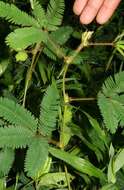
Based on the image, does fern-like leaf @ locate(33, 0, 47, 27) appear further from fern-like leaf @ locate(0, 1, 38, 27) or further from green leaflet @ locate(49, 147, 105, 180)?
green leaflet @ locate(49, 147, 105, 180)

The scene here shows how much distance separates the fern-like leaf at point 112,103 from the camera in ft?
3.31

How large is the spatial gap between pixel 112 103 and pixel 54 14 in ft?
0.98

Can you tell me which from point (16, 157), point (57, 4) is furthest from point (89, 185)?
point (57, 4)

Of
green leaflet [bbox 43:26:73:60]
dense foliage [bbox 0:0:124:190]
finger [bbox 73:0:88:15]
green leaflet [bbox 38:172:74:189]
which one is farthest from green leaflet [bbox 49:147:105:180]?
finger [bbox 73:0:88:15]

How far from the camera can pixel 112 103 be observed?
1.06 metres

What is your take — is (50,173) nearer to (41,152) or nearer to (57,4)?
(41,152)

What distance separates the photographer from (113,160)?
4.18 ft

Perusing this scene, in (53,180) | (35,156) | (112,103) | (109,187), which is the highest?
(112,103)

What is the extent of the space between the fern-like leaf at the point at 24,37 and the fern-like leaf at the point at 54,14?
0.19ft

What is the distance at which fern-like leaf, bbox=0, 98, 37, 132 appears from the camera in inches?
41.3

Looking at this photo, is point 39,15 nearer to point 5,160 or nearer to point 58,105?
point 58,105

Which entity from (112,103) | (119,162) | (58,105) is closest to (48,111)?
(58,105)

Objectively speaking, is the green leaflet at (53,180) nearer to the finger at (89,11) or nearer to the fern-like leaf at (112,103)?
the fern-like leaf at (112,103)

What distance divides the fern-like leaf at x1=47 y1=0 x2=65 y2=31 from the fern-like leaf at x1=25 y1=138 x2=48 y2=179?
0.32m
